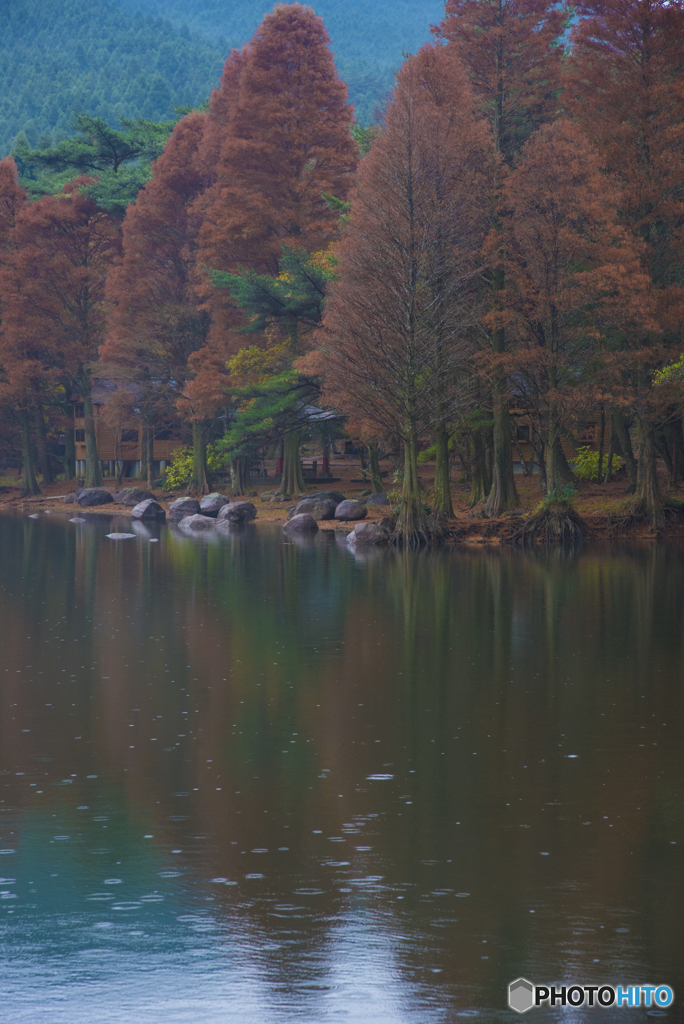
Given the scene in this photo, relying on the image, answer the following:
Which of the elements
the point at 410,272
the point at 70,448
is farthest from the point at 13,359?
the point at 410,272

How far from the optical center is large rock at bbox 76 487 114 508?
1865 inches

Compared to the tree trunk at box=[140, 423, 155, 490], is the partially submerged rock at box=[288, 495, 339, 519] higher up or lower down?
lower down

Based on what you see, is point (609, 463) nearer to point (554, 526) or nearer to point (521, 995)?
point (554, 526)

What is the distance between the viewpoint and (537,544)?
28.2m

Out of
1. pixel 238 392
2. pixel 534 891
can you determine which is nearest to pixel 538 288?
pixel 238 392

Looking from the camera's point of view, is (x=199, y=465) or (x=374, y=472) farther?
(x=199, y=465)

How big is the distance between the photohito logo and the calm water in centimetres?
7

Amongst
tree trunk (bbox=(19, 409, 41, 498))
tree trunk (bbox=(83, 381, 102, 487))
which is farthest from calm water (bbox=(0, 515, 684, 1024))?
tree trunk (bbox=(19, 409, 41, 498))

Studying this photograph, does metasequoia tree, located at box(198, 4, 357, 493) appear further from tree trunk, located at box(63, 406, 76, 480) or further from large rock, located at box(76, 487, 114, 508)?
tree trunk, located at box(63, 406, 76, 480)

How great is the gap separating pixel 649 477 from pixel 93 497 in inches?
1076

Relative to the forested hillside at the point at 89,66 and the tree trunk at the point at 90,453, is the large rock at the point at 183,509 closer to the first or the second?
the tree trunk at the point at 90,453

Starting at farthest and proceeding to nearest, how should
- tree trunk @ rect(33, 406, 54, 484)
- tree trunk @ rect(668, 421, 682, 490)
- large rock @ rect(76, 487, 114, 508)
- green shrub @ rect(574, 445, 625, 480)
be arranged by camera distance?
tree trunk @ rect(33, 406, 54, 484)
large rock @ rect(76, 487, 114, 508)
green shrub @ rect(574, 445, 625, 480)
tree trunk @ rect(668, 421, 682, 490)

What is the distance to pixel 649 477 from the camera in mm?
29156

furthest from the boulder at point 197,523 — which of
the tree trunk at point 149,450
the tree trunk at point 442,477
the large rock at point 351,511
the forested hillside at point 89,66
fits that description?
the forested hillside at point 89,66
